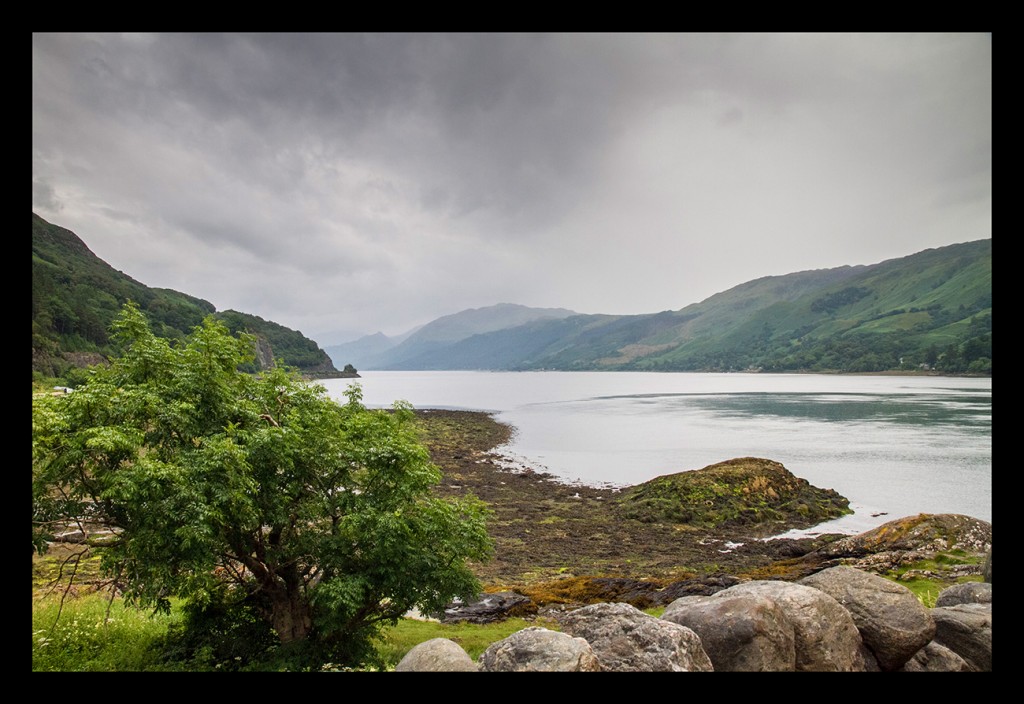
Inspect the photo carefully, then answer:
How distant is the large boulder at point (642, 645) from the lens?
6.29 metres

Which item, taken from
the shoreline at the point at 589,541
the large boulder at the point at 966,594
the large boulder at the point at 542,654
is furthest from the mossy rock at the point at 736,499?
the large boulder at the point at 542,654

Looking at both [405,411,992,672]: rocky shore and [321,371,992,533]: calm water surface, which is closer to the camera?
[405,411,992,672]: rocky shore

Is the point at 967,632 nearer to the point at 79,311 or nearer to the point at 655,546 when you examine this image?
the point at 655,546

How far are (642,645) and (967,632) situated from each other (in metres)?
5.28

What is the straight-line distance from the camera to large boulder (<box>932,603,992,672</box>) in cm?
716

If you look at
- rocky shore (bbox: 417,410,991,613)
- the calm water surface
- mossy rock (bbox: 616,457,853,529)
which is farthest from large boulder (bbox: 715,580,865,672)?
mossy rock (bbox: 616,457,853,529)

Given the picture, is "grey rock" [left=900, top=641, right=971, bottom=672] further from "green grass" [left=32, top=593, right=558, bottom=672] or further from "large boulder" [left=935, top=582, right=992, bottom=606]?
"green grass" [left=32, top=593, right=558, bottom=672]

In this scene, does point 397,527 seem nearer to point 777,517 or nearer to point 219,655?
point 219,655

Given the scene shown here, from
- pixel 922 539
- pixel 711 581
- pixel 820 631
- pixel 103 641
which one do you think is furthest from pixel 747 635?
pixel 922 539

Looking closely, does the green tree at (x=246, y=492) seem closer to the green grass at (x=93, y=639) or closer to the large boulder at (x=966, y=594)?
the green grass at (x=93, y=639)

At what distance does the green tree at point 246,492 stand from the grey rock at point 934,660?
7.31m

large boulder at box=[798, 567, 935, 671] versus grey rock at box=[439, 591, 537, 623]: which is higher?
large boulder at box=[798, 567, 935, 671]

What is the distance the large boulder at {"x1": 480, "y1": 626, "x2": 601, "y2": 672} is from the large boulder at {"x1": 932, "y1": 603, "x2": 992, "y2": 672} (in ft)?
19.2

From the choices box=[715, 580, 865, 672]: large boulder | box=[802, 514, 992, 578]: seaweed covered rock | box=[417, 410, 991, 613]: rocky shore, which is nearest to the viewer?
box=[715, 580, 865, 672]: large boulder
